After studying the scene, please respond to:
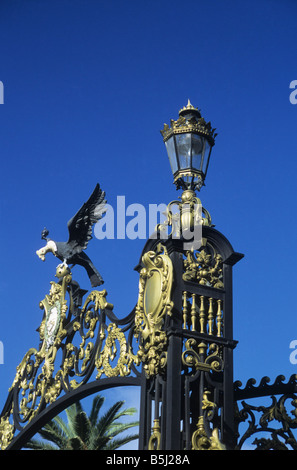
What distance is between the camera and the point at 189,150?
9.40 metres

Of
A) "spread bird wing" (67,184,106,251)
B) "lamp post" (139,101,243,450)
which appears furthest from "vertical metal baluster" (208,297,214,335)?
"spread bird wing" (67,184,106,251)

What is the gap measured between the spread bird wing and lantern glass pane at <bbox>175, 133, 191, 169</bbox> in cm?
238

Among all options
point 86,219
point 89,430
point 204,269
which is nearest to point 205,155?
point 204,269

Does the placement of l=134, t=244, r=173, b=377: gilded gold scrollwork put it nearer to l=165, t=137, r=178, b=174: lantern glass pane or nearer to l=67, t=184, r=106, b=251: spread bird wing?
l=165, t=137, r=178, b=174: lantern glass pane

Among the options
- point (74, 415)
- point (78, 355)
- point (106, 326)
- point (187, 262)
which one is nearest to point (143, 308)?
point (187, 262)

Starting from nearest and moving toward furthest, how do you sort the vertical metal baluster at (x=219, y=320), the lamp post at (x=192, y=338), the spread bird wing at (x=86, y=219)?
1. the lamp post at (x=192, y=338)
2. the vertical metal baluster at (x=219, y=320)
3. the spread bird wing at (x=86, y=219)

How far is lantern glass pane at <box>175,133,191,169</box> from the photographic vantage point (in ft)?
30.8

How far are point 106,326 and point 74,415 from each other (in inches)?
476

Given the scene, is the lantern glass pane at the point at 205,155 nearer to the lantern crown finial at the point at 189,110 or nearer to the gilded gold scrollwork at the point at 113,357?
the lantern crown finial at the point at 189,110

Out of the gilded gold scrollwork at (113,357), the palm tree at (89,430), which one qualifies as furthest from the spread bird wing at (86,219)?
the palm tree at (89,430)

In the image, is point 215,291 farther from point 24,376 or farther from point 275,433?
point 24,376

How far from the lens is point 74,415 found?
71.2ft

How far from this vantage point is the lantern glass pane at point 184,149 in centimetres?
940

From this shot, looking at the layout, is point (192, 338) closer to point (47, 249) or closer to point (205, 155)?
point (205, 155)
